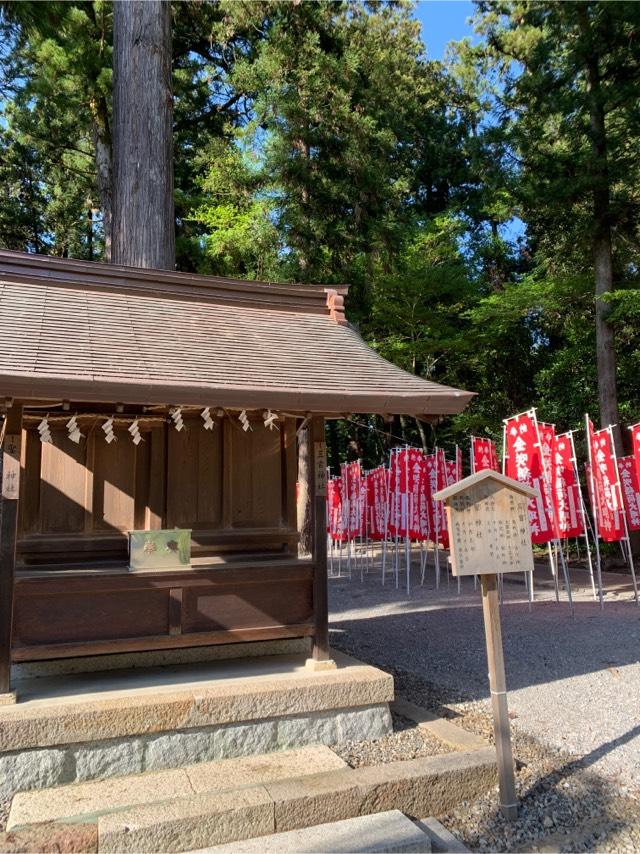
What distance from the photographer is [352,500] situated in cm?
1683

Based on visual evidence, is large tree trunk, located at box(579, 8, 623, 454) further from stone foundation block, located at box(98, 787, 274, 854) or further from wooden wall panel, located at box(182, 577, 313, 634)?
stone foundation block, located at box(98, 787, 274, 854)

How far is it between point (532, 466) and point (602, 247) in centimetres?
744

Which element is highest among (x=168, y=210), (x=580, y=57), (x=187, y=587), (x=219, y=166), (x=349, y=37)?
(x=349, y=37)

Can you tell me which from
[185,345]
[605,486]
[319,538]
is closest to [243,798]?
[319,538]

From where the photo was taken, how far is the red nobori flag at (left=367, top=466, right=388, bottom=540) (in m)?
14.6

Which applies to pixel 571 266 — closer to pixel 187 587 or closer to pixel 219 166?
pixel 219 166

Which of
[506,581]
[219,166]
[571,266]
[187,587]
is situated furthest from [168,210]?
[571,266]

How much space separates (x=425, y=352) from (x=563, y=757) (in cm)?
1491

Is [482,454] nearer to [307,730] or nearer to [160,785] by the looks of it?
[307,730]

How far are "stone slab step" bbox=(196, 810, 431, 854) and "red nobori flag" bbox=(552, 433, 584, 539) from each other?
668 cm

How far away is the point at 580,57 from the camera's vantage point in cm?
1360

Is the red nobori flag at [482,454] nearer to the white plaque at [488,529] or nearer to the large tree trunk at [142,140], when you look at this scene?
the large tree trunk at [142,140]

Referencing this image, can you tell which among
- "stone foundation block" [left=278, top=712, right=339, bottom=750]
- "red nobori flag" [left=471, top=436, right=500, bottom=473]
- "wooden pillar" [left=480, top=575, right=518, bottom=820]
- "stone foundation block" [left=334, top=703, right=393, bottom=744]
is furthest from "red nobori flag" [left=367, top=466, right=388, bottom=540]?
"wooden pillar" [left=480, top=575, right=518, bottom=820]

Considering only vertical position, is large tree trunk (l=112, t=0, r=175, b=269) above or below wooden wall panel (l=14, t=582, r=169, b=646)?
above
